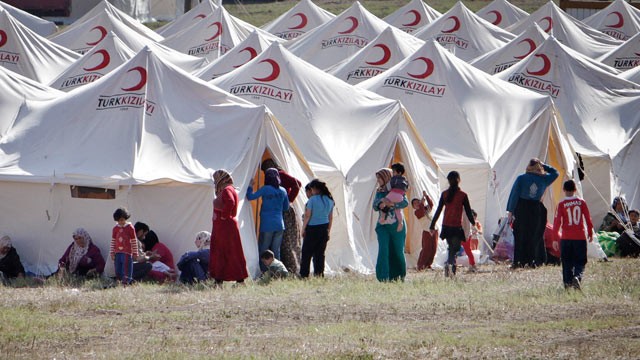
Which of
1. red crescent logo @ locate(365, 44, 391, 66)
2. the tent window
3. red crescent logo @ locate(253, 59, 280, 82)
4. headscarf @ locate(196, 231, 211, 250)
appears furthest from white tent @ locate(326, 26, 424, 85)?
Answer: headscarf @ locate(196, 231, 211, 250)

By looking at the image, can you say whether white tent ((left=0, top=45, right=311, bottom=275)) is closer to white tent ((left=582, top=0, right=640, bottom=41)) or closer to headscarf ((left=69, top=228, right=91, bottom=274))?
headscarf ((left=69, top=228, right=91, bottom=274))

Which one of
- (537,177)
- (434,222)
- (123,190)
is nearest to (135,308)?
(123,190)

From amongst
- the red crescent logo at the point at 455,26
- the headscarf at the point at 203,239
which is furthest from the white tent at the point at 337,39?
the headscarf at the point at 203,239

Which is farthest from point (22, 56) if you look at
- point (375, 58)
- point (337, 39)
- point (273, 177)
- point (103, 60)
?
point (273, 177)

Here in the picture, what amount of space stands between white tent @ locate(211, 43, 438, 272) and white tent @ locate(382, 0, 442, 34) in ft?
63.2

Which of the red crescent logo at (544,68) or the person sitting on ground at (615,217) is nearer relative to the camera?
the person sitting on ground at (615,217)

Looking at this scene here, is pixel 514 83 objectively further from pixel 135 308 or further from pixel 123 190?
pixel 135 308

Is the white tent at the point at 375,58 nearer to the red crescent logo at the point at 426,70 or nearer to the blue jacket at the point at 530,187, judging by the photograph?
the red crescent logo at the point at 426,70

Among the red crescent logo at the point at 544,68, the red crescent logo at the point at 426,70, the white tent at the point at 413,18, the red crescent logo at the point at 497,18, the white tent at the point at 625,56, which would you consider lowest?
the red crescent logo at the point at 426,70

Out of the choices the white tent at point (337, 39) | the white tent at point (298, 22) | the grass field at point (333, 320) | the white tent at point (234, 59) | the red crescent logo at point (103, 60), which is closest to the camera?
the grass field at point (333, 320)

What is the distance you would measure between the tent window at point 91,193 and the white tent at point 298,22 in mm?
21755

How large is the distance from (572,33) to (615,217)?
16545 millimetres

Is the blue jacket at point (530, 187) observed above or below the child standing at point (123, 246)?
above

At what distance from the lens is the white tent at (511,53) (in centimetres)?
2892
